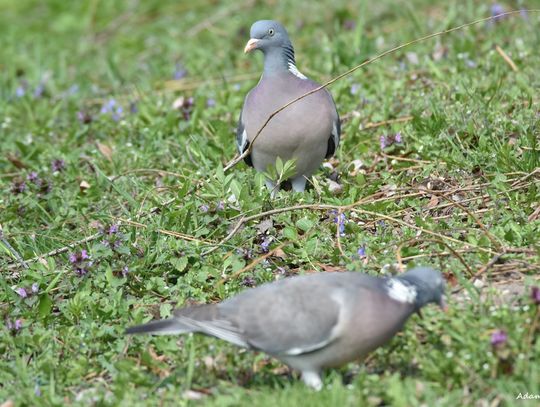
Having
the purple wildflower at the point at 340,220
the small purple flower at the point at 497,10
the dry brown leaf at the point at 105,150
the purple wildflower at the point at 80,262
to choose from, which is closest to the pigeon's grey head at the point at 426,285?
the purple wildflower at the point at 340,220

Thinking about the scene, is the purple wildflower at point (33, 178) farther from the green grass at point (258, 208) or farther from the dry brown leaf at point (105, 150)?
the dry brown leaf at point (105, 150)

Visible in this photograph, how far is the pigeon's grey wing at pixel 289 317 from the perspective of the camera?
12.9ft

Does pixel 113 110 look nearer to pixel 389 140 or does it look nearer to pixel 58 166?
pixel 58 166

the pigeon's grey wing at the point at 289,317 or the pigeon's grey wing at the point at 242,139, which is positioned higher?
the pigeon's grey wing at the point at 289,317

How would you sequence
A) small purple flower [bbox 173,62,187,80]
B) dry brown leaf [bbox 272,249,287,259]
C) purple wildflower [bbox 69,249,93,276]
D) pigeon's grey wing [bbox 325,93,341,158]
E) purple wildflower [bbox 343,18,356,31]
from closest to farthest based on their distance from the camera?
purple wildflower [bbox 69,249,93,276], dry brown leaf [bbox 272,249,287,259], pigeon's grey wing [bbox 325,93,341,158], small purple flower [bbox 173,62,187,80], purple wildflower [bbox 343,18,356,31]

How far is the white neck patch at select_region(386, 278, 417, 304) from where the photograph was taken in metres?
4.00

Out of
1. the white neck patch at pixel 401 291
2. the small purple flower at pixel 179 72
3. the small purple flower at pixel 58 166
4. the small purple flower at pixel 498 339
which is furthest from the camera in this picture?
the small purple flower at pixel 179 72

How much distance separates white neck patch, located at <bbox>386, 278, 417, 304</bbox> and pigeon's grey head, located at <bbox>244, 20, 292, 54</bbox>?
2390 mm

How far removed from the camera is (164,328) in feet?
13.5

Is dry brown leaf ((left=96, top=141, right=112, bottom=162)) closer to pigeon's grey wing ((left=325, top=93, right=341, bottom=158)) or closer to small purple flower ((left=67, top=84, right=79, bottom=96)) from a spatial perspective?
small purple flower ((left=67, top=84, right=79, bottom=96))

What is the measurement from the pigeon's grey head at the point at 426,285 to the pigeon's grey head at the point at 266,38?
7.53ft

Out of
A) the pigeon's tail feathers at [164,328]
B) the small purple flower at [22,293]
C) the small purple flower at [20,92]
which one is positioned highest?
the pigeon's tail feathers at [164,328]

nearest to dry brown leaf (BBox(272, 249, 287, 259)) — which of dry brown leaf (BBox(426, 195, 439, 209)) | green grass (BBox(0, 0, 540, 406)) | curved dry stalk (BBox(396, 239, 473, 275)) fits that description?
green grass (BBox(0, 0, 540, 406))

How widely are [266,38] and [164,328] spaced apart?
8.17 feet
